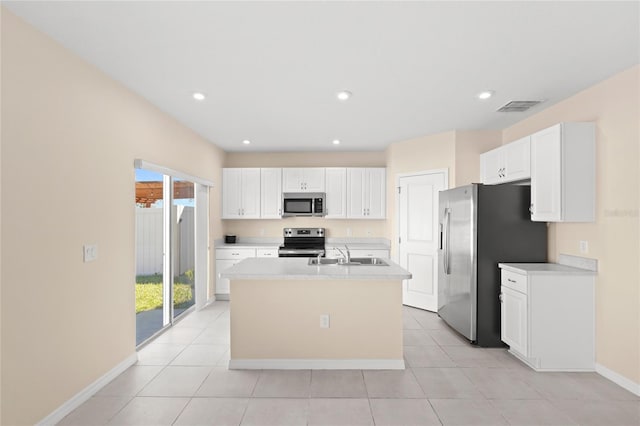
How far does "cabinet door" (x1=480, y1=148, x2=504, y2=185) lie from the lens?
3914 mm

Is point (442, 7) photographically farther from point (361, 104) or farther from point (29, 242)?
point (29, 242)

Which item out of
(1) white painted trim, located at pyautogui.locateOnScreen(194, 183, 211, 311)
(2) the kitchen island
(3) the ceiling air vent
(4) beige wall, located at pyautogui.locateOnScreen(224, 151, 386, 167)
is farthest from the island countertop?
(4) beige wall, located at pyautogui.locateOnScreen(224, 151, 386, 167)

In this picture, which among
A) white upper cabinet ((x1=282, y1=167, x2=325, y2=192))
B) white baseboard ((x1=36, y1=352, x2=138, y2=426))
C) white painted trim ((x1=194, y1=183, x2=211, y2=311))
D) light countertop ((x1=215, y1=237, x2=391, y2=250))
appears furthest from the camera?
white upper cabinet ((x1=282, y1=167, x2=325, y2=192))

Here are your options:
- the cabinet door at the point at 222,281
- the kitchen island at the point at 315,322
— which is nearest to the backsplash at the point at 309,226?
the cabinet door at the point at 222,281

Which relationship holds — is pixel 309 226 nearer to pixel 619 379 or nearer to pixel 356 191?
pixel 356 191

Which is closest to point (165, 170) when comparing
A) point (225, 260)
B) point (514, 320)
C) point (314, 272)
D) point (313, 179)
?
point (314, 272)

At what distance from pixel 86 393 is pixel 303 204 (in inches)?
149

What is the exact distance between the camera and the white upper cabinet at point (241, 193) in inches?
227

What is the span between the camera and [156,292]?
13.1ft

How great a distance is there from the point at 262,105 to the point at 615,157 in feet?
10.7

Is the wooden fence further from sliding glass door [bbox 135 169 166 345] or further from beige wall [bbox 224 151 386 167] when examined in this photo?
beige wall [bbox 224 151 386 167]

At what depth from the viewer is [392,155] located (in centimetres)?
536

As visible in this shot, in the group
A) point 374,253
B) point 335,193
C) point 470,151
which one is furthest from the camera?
point 335,193

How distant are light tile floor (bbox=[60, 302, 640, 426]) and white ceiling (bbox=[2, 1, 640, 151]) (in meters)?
2.57
